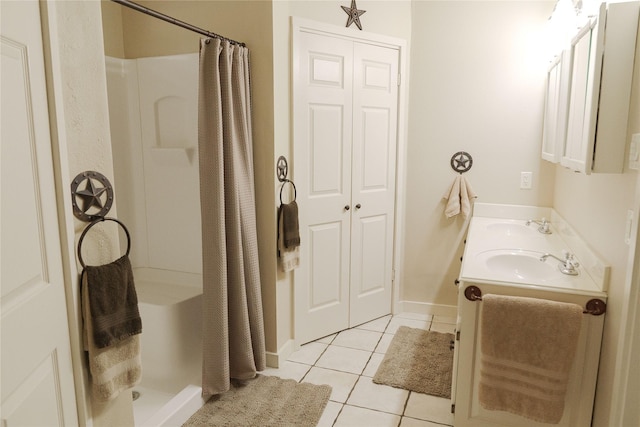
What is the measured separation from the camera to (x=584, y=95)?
1.83 meters

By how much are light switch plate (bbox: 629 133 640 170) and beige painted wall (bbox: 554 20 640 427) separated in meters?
0.03

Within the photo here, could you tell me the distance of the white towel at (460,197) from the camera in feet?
11.3

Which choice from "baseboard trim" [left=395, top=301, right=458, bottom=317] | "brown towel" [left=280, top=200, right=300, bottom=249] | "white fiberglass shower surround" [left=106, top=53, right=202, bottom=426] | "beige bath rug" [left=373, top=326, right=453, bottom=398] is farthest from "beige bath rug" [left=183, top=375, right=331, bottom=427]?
"baseboard trim" [left=395, top=301, right=458, bottom=317]

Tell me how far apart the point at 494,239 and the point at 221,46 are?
1956mm

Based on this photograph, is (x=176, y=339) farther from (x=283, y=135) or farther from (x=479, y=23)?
(x=479, y=23)

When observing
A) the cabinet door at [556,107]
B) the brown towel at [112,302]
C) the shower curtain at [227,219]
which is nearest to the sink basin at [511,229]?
the cabinet door at [556,107]

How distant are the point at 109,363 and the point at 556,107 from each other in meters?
2.51

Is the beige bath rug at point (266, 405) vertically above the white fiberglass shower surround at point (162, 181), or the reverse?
the white fiberglass shower surround at point (162, 181)

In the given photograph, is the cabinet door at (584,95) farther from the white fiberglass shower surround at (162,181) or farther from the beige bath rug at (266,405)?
the white fiberglass shower surround at (162,181)

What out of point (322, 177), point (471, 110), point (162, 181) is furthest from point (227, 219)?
point (471, 110)

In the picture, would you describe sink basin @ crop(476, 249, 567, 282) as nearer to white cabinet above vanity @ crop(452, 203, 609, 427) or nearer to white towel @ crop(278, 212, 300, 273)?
white cabinet above vanity @ crop(452, 203, 609, 427)

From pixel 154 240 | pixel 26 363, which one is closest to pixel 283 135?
pixel 154 240

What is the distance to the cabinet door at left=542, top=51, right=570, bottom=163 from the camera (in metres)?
2.23

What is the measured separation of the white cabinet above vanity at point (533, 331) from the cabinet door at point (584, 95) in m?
0.46
